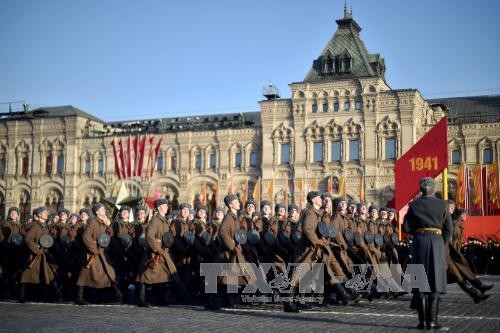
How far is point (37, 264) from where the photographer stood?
13.5 meters

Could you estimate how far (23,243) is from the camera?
13961mm

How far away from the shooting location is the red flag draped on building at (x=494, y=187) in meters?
36.6

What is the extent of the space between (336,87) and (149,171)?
1508 cm

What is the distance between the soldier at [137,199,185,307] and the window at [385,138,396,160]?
3223cm

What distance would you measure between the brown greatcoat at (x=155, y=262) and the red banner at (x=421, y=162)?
710cm

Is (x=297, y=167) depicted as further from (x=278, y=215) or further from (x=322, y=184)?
(x=278, y=215)

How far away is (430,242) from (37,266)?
8177 mm

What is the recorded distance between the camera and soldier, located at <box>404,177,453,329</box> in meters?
8.64

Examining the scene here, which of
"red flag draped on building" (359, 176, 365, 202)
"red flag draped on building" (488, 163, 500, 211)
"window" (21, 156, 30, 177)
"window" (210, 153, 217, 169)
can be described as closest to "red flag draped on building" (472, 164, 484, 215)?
"red flag draped on building" (488, 163, 500, 211)

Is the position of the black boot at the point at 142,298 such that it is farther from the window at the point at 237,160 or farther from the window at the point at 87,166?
the window at the point at 87,166

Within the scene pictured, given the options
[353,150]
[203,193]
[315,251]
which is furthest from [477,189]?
[315,251]

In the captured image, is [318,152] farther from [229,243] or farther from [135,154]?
[229,243]

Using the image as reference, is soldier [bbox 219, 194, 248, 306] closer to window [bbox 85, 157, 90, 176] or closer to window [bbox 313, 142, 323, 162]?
window [bbox 313, 142, 323, 162]

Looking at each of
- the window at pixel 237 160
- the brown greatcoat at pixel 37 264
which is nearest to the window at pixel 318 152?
the window at pixel 237 160
